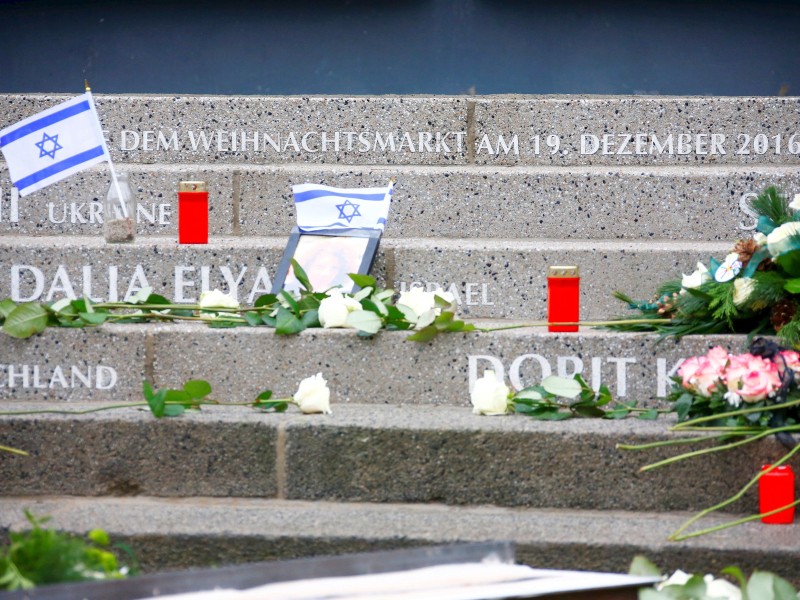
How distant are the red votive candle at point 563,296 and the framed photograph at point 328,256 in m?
0.64

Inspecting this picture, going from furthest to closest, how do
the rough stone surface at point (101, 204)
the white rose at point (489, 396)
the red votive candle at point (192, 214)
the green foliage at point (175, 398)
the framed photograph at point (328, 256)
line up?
the rough stone surface at point (101, 204) → the red votive candle at point (192, 214) → the framed photograph at point (328, 256) → the white rose at point (489, 396) → the green foliage at point (175, 398)

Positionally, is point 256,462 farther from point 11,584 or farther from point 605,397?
point 11,584

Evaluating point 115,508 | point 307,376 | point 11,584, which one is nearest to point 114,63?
point 307,376

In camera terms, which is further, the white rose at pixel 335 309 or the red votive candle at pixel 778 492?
the white rose at pixel 335 309

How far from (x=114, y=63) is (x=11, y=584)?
4.70 meters

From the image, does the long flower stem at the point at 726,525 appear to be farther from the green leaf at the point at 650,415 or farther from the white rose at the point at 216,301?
the white rose at the point at 216,301

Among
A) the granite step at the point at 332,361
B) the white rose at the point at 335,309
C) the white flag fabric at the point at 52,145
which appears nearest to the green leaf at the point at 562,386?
the granite step at the point at 332,361

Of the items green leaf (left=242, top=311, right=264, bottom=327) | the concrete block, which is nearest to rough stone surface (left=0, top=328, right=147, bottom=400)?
the concrete block

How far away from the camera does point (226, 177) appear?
4.62 meters

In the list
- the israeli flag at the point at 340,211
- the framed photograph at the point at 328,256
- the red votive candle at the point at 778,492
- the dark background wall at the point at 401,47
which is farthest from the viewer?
the dark background wall at the point at 401,47

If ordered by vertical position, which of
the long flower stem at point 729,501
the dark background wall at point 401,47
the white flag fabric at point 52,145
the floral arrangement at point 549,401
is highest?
the dark background wall at point 401,47

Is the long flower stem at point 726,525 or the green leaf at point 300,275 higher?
the green leaf at point 300,275

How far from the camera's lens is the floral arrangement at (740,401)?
2926mm

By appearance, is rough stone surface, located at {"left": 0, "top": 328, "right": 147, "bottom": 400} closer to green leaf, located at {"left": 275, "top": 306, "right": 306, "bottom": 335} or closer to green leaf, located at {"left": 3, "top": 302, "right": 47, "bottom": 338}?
green leaf, located at {"left": 3, "top": 302, "right": 47, "bottom": 338}
